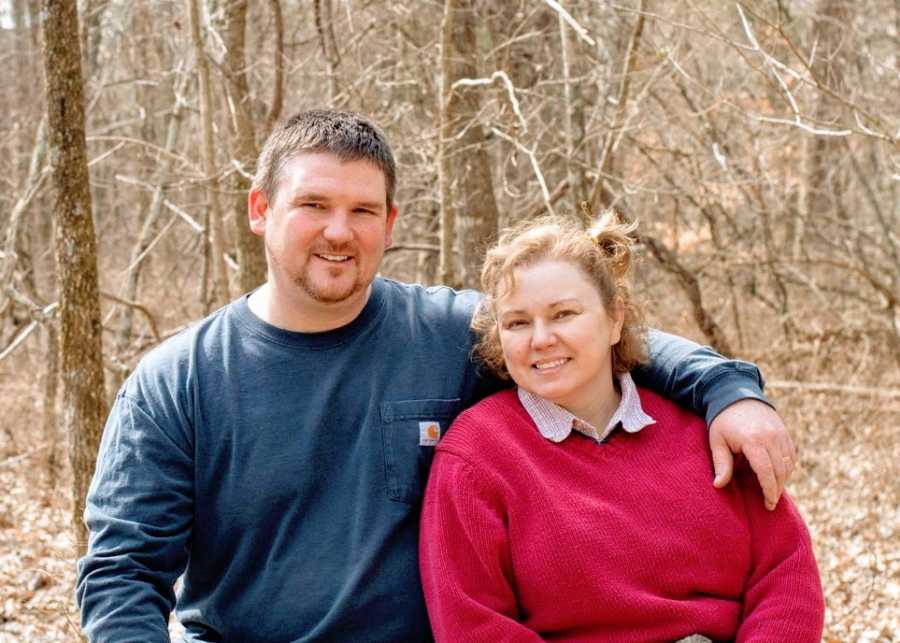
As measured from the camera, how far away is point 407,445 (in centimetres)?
269

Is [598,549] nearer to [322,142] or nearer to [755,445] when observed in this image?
[755,445]

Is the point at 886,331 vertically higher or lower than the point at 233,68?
lower

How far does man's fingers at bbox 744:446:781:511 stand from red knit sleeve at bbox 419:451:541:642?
619 millimetres

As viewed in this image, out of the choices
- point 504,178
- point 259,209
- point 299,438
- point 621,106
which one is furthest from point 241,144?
point 299,438

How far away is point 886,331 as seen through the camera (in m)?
8.20

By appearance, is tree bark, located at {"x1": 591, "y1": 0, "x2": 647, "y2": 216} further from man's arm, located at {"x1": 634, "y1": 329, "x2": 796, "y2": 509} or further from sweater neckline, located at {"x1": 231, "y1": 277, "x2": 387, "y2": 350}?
sweater neckline, located at {"x1": 231, "y1": 277, "x2": 387, "y2": 350}

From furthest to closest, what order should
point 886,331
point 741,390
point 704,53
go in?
point 886,331 → point 704,53 → point 741,390

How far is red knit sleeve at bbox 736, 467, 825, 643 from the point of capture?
2.46 metres

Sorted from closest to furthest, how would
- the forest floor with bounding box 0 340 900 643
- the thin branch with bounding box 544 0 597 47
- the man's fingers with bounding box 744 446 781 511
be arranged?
the man's fingers with bounding box 744 446 781 511 → the thin branch with bounding box 544 0 597 47 → the forest floor with bounding box 0 340 900 643

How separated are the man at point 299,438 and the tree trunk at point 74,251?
155cm

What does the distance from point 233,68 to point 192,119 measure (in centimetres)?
266

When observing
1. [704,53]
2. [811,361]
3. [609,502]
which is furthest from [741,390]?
[811,361]

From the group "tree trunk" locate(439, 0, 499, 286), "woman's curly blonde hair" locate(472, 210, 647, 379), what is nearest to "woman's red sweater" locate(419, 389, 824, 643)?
"woman's curly blonde hair" locate(472, 210, 647, 379)

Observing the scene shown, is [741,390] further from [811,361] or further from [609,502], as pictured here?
[811,361]
